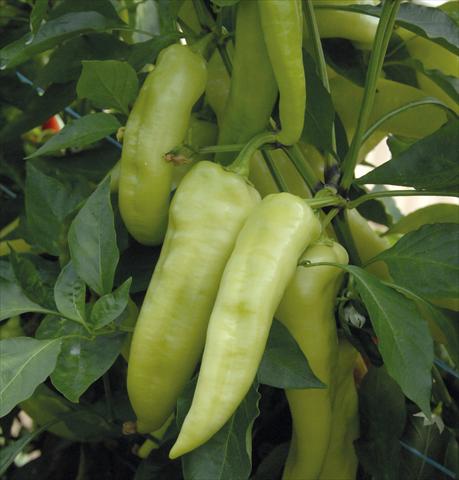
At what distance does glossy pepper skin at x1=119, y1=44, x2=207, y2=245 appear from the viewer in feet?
1.86

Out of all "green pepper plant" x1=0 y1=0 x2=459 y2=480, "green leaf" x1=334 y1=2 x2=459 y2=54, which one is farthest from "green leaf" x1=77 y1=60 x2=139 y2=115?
"green leaf" x1=334 y1=2 x2=459 y2=54

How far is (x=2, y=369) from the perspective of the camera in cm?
54

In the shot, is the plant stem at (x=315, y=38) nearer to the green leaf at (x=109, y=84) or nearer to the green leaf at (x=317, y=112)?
the green leaf at (x=317, y=112)

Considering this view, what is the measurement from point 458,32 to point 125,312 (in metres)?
0.35

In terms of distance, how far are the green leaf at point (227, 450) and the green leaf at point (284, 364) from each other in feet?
0.09

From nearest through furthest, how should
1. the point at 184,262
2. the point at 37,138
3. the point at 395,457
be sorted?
the point at 184,262, the point at 395,457, the point at 37,138

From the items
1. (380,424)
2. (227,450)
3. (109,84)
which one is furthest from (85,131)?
(380,424)

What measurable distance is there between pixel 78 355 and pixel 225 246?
0.14 m

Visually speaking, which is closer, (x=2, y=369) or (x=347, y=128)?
(x=2, y=369)

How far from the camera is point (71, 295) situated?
1.94 ft

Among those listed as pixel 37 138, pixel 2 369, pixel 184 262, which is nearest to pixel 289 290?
pixel 184 262

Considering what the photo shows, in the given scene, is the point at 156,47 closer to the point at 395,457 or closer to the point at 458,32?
the point at 458,32

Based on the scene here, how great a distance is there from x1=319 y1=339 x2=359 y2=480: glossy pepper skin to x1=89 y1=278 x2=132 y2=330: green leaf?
0.22m

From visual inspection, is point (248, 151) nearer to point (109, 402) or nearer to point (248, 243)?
point (248, 243)
